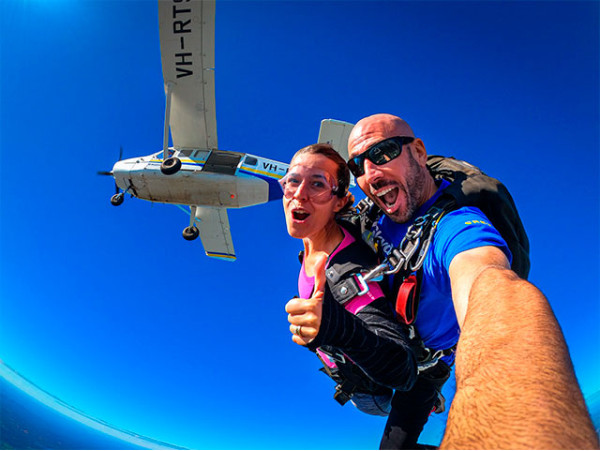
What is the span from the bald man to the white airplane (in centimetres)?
1133

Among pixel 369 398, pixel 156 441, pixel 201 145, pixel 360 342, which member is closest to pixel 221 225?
pixel 201 145

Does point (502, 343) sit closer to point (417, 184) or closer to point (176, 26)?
point (417, 184)

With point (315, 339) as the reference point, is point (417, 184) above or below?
above

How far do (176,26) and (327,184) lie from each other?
43.9ft

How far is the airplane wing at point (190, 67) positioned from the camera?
478 inches

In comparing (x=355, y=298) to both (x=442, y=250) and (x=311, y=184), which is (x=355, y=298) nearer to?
(x=442, y=250)

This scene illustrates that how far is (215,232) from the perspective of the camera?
20953 mm

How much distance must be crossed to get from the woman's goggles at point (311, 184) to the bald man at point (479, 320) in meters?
0.48

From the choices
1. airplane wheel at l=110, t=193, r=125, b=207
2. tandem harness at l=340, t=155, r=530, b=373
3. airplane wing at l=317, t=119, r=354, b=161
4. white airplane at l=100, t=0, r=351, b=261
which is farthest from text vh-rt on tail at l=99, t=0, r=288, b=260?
tandem harness at l=340, t=155, r=530, b=373

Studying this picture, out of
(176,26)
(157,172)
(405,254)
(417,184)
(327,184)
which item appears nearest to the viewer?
(405,254)

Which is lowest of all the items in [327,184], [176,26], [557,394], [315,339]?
[557,394]

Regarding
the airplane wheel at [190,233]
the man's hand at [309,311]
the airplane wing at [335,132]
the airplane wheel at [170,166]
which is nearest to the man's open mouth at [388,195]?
the man's hand at [309,311]

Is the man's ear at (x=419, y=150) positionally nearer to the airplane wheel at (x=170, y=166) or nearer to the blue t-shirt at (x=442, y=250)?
the blue t-shirt at (x=442, y=250)

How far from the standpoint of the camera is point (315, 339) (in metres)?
1.51
